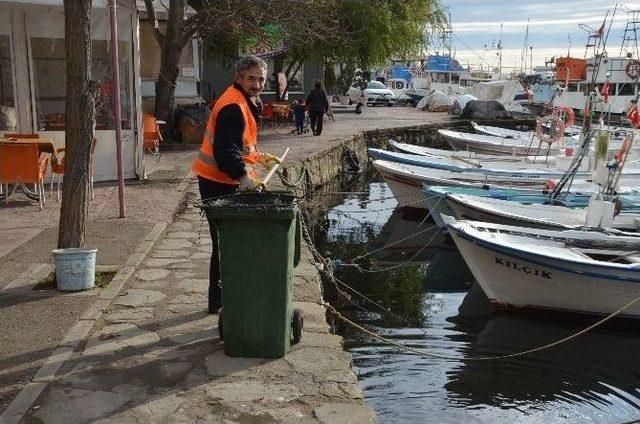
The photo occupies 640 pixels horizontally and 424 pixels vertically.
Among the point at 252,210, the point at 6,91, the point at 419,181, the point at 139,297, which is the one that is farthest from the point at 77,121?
A: the point at 419,181

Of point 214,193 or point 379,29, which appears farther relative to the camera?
point 379,29

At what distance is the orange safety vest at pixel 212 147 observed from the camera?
5211 mm

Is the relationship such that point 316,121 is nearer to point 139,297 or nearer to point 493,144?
point 493,144

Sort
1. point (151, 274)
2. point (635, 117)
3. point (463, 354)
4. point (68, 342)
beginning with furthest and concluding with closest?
point (635, 117)
point (463, 354)
point (151, 274)
point (68, 342)

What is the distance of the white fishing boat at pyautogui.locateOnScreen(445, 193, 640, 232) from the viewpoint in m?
11.2

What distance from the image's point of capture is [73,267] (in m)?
6.21

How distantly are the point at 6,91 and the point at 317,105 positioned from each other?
11825 millimetres

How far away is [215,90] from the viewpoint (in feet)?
Answer: 97.8

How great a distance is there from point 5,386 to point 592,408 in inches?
205

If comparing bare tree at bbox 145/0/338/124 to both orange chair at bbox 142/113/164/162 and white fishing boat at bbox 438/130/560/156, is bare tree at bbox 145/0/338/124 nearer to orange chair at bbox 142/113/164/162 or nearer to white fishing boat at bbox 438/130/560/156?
orange chair at bbox 142/113/164/162

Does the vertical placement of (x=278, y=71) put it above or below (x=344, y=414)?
above

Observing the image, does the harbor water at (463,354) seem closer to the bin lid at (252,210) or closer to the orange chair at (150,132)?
the bin lid at (252,210)

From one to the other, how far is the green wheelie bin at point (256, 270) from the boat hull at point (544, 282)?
4744mm

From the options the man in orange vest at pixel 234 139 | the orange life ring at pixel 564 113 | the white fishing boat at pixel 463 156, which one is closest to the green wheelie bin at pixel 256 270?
the man in orange vest at pixel 234 139
